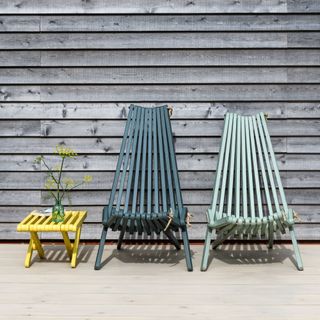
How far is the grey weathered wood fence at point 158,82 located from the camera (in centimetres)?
362

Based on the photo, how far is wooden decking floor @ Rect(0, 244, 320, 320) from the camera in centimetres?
232

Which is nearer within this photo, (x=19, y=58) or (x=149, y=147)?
(x=149, y=147)

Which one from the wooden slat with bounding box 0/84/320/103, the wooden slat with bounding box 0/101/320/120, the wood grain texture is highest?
the wooden slat with bounding box 0/84/320/103

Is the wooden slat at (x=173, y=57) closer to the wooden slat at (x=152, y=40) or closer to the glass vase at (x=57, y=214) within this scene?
the wooden slat at (x=152, y=40)

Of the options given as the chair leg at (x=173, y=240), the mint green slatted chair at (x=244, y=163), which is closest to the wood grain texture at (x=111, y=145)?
the mint green slatted chair at (x=244, y=163)

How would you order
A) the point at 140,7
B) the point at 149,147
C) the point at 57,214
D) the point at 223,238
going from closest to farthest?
the point at 57,214
the point at 223,238
the point at 149,147
the point at 140,7

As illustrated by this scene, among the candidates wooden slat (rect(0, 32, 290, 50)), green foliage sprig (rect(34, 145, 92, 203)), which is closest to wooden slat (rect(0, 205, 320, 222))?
green foliage sprig (rect(34, 145, 92, 203))

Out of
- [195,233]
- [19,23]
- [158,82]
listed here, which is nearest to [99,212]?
[195,233]

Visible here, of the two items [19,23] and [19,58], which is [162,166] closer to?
[19,58]

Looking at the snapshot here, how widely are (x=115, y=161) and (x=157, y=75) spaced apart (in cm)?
74

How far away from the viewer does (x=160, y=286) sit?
270 centimetres

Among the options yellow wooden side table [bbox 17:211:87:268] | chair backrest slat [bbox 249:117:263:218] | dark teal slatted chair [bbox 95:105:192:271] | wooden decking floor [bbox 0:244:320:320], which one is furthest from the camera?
chair backrest slat [bbox 249:117:263:218]

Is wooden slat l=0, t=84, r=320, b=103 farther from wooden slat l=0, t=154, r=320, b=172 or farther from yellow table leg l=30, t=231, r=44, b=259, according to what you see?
yellow table leg l=30, t=231, r=44, b=259

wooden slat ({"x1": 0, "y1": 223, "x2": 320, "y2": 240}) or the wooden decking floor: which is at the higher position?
wooden slat ({"x1": 0, "y1": 223, "x2": 320, "y2": 240})
